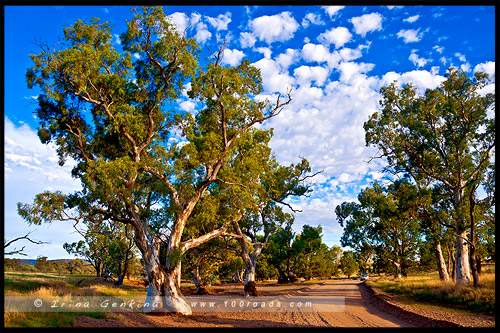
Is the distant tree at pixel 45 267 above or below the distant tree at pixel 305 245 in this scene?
below

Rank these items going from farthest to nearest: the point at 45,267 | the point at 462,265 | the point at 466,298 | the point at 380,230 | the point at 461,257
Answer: the point at 45,267
the point at 380,230
the point at 461,257
the point at 462,265
the point at 466,298

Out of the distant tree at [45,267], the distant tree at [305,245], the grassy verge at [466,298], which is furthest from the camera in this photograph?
the distant tree at [45,267]

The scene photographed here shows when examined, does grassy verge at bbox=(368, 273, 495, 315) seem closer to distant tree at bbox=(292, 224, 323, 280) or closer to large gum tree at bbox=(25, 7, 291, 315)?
large gum tree at bbox=(25, 7, 291, 315)

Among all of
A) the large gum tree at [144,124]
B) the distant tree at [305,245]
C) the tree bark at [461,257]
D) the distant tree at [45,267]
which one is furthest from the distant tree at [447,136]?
the distant tree at [45,267]

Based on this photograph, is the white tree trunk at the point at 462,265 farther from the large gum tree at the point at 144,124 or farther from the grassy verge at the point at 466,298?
the large gum tree at the point at 144,124

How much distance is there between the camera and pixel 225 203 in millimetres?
22641

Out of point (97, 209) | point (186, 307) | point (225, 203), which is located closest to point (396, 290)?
point (225, 203)

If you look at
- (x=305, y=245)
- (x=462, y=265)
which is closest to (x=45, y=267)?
(x=305, y=245)

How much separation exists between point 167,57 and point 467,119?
2156 cm

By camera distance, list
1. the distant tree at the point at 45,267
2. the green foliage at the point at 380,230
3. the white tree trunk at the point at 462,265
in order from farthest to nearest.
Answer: the distant tree at the point at 45,267 → the green foliage at the point at 380,230 → the white tree trunk at the point at 462,265

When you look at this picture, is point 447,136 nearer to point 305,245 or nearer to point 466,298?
point 466,298

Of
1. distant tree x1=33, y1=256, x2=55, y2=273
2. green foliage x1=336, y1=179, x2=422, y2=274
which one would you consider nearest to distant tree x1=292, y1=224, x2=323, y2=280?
green foliage x1=336, y1=179, x2=422, y2=274
